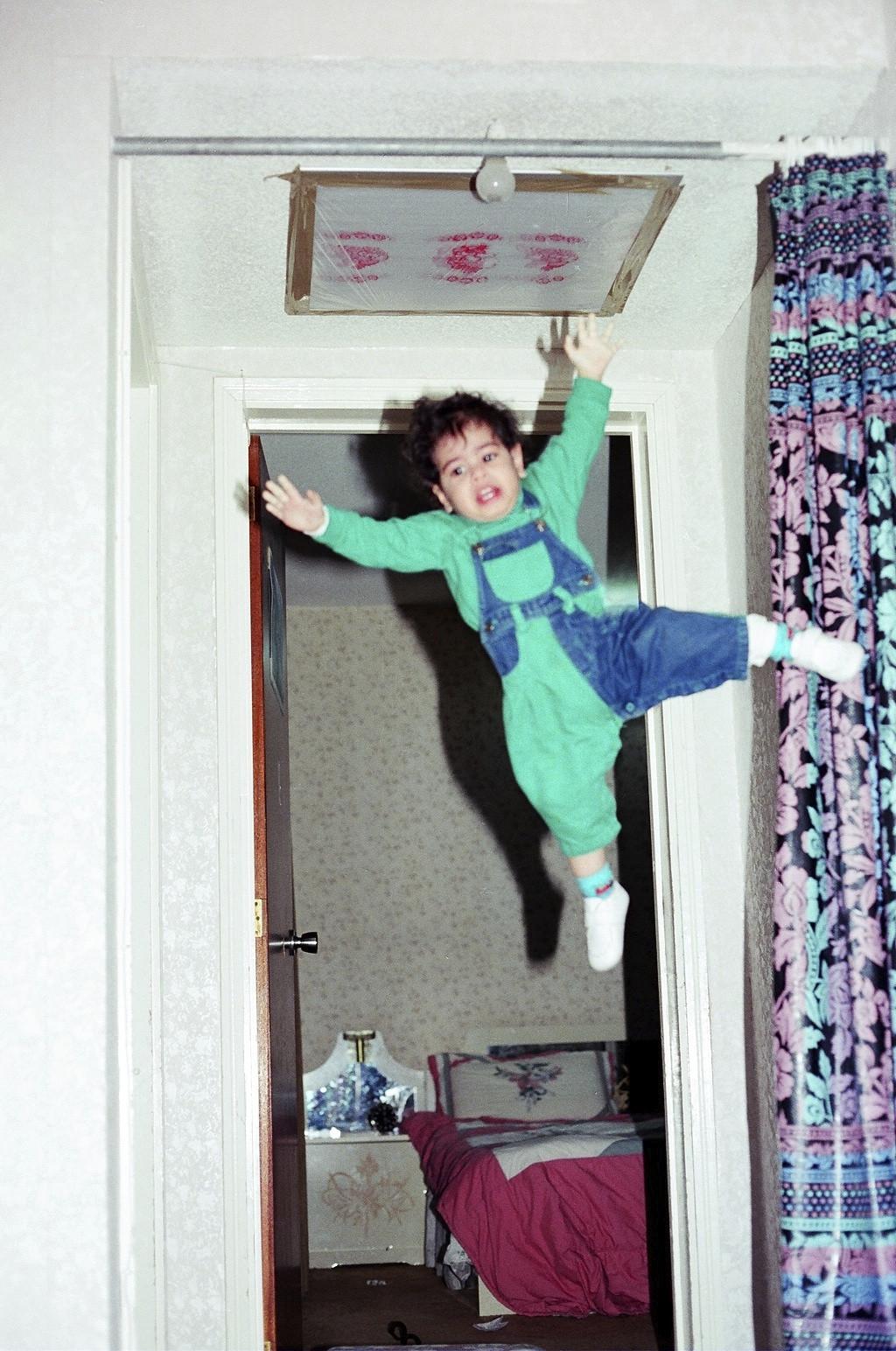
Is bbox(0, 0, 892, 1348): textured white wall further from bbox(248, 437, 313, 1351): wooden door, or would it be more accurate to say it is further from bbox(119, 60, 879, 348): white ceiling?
bbox(248, 437, 313, 1351): wooden door

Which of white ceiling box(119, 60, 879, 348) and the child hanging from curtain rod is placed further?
white ceiling box(119, 60, 879, 348)

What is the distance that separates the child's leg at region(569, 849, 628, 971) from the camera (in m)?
1.93

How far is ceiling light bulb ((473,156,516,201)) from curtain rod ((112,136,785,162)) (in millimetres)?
30

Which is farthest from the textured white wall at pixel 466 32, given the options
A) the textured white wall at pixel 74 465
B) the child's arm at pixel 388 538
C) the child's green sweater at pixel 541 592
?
the child's arm at pixel 388 538

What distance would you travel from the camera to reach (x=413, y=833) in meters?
5.92

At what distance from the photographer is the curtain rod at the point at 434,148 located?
212 centimetres

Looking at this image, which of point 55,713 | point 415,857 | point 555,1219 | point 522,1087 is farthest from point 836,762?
point 415,857

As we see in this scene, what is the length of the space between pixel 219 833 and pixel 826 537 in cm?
148

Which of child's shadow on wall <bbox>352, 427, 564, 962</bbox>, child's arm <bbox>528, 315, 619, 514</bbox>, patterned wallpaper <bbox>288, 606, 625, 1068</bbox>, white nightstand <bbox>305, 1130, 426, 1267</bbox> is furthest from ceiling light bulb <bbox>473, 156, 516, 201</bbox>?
white nightstand <bbox>305, 1130, 426, 1267</bbox>

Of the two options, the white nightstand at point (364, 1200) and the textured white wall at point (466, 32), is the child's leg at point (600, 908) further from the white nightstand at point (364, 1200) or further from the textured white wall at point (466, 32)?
the white nightstand at point (364, 1200)

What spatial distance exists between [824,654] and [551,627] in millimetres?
390

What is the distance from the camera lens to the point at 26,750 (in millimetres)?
2023

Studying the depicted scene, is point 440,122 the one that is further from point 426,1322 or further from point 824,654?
point 426,1322

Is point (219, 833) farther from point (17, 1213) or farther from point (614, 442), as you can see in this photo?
point (614, 442)
